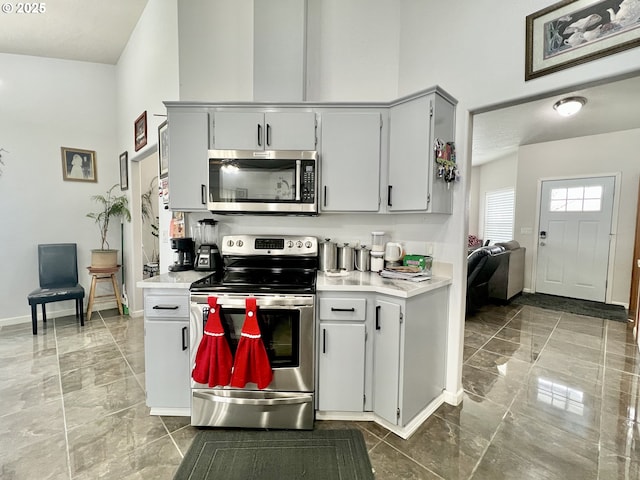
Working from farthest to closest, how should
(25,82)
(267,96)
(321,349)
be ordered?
Result: (25,82) → (267,96) → (321,349)

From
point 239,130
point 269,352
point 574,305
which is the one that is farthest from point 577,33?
point 574,305

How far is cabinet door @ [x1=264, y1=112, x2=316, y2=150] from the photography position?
2127 mm

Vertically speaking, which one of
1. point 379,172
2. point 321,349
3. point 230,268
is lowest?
point 321,349

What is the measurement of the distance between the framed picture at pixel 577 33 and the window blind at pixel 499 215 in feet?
17.9

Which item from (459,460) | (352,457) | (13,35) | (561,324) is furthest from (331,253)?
(13,35)

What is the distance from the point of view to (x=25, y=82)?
3.62 m

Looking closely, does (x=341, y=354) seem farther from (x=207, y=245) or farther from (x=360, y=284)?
(x=207, y=245)

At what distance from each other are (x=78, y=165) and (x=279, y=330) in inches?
161

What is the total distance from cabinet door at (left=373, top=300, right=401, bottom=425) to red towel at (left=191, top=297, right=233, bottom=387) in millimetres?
934

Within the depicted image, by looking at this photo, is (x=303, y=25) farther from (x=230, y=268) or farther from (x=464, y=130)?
(x=230, y=268)

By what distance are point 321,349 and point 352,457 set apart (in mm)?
599

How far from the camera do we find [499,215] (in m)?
6.75

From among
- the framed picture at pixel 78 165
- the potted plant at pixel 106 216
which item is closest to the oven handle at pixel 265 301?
the potted plant at pixel 106 216

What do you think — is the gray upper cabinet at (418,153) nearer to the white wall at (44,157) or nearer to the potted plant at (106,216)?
the potted plant at (106,216)
